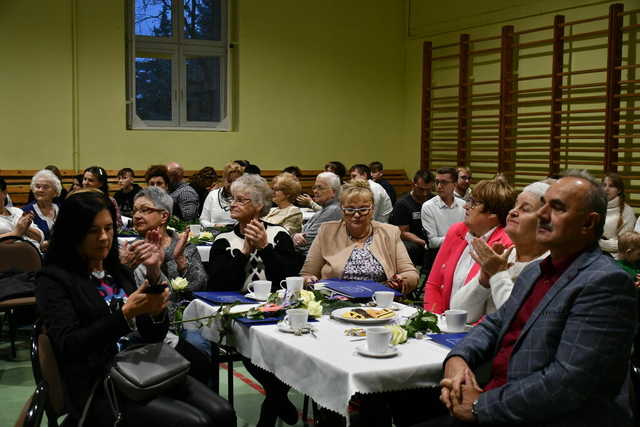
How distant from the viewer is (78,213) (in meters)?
2.62

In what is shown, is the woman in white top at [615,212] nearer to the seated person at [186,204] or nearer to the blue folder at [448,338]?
the seated person at [186,204]

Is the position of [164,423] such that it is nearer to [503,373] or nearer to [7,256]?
[503,373]

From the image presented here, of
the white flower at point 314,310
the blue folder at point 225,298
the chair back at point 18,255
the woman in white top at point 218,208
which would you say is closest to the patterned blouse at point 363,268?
the blue folder at point 225,298

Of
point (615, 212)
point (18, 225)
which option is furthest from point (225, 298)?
point (615, 212)

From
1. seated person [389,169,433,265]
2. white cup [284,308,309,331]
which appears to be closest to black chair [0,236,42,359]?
white cup [284,308,309,331]

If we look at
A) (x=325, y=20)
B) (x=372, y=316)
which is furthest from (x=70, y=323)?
(x=325, y=20)

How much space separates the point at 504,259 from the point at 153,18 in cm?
851

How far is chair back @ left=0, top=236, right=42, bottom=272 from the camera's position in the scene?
15.6 ft

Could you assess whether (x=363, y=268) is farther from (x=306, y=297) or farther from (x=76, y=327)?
(x=76, y=327)

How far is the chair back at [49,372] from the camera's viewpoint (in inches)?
96.6

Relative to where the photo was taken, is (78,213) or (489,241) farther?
(489,241)

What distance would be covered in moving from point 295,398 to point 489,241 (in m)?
1.50

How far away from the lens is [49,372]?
2459 mm

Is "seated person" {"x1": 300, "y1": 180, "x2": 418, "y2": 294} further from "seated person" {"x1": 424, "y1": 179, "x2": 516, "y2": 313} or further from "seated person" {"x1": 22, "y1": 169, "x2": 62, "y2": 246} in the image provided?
"seated person" {"x1": 22, "y1": 169, "x2": 62, "y2": 246}
